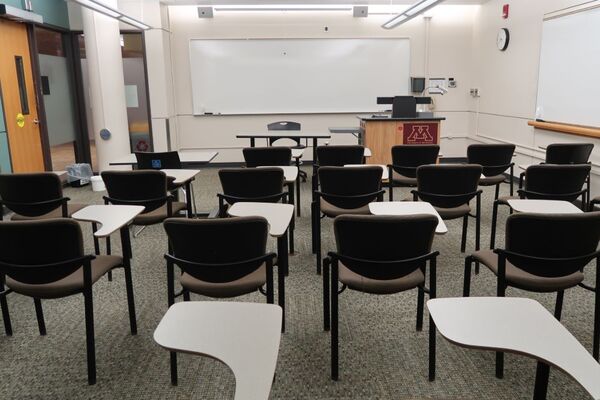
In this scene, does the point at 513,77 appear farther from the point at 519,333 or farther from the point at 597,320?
the point at 519,333

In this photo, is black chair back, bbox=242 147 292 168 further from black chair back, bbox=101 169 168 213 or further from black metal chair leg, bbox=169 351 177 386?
black metal chair leg, bbox=169 351 177 386

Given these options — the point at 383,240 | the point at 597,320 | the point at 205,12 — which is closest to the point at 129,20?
the point at 205,12

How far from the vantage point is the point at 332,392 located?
7.02 ft

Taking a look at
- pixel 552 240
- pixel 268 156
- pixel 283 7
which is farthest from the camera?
pixel 283 7

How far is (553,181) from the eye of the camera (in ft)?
11.2

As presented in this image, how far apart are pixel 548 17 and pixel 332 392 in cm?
575

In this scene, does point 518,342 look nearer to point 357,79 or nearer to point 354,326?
point 354,326

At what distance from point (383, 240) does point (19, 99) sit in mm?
5717

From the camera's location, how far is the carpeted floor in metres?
2.15

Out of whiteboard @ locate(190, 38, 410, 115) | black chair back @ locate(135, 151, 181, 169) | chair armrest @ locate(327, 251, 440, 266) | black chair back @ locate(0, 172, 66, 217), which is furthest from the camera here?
whiteboard @ locate(190, 38, 410, 115)

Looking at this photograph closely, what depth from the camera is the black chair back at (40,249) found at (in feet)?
6.46

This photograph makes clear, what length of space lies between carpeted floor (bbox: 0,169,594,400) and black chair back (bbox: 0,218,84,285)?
54 cm

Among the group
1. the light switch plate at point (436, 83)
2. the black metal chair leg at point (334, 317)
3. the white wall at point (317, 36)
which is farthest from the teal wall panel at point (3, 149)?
the light switch plate at point (436, 83)

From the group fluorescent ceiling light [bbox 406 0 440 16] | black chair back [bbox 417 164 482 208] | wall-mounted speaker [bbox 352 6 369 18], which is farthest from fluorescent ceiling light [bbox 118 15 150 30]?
black chair back [bbox 417 164 482 208]
